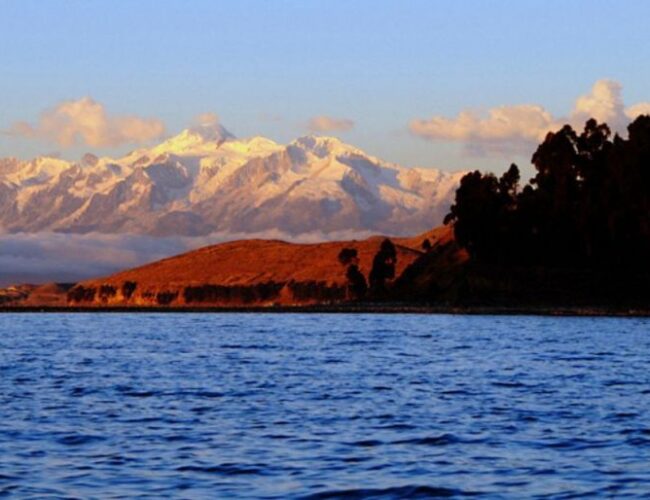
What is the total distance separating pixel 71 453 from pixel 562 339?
302 feet

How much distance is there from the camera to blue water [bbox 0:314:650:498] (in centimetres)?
3534

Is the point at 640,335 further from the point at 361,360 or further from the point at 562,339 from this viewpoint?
the point at 361,360

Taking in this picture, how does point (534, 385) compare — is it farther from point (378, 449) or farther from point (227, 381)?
point (378, 449)

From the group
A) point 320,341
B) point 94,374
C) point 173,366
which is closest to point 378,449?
point 94,374

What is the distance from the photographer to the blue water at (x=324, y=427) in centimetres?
3534

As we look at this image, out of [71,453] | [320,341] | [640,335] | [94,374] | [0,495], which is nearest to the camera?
[0,495]

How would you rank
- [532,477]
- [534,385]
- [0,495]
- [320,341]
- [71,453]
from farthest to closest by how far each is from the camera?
[320,341] < [534,385] < [71,453] < [532,477] < [0,495]

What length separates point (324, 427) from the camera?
46.8 metres

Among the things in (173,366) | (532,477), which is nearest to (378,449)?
(532,477)

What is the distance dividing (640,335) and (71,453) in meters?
103

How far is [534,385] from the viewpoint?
216ft

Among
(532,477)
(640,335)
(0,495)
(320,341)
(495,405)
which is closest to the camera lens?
(0,495)

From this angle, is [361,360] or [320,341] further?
[320,341]

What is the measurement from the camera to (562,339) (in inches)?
5034
